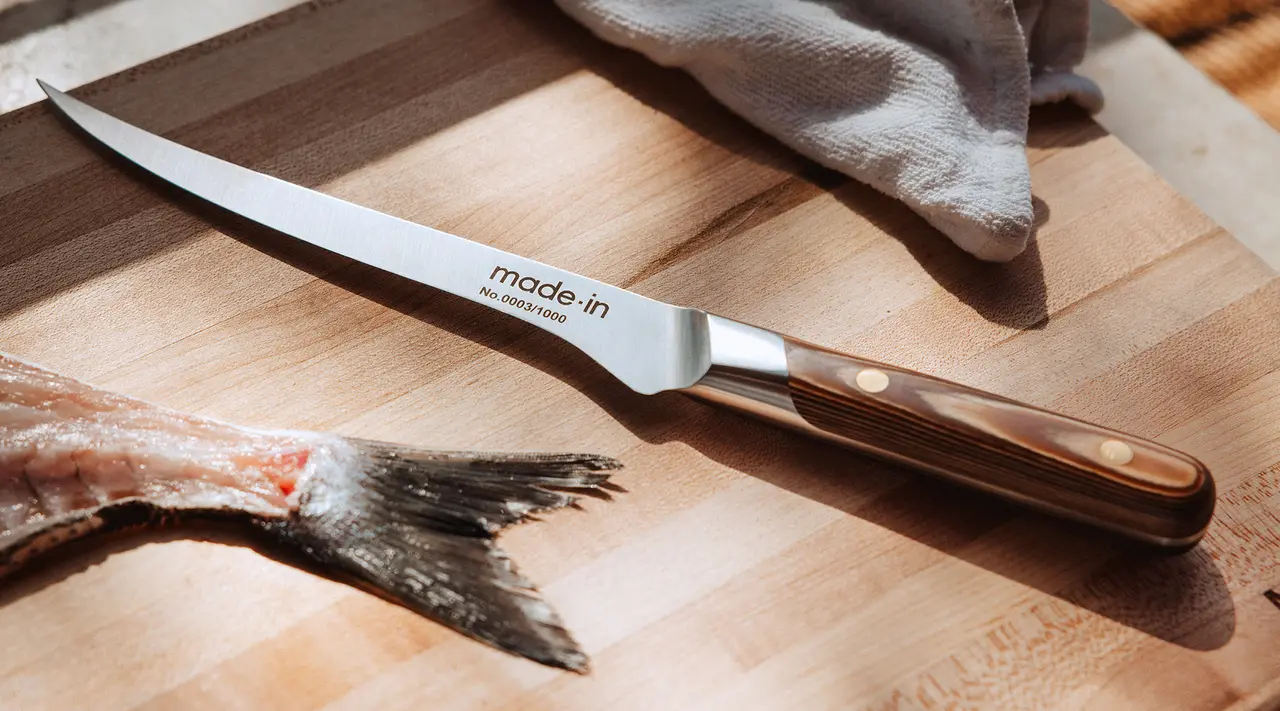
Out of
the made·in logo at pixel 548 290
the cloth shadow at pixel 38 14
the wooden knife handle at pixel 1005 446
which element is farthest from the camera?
the cloth shadow at pixel 38 14

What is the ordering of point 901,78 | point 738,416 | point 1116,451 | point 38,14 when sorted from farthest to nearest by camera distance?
point 38,14, point 901,78, point 738,416, point 1116,451

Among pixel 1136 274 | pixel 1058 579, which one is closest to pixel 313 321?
pixel 1058 579

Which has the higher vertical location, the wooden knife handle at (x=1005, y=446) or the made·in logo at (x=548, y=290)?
the made·in logo at (x=548, y=290)

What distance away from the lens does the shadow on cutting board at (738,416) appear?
97cm

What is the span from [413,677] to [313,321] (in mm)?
425

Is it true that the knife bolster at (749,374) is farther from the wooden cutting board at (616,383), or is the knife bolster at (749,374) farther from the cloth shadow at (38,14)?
the cloth shadow at (38,14)

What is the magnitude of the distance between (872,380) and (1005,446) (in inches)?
5.1

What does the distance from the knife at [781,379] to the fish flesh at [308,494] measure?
0.14 m

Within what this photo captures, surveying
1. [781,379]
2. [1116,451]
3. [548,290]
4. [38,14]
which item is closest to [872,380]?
[781,379]

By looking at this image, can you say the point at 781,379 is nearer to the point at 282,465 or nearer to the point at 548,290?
the point at 548,290

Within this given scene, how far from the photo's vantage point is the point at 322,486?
0.98 meters

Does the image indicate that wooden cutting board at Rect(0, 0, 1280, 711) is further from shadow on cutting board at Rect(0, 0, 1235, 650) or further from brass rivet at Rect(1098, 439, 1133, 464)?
brass rivet at Rect(1098, 439, 1133, 464)

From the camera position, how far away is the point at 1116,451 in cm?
90

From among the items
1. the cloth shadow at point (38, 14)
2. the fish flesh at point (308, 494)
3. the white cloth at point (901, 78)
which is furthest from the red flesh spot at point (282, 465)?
the cloth shadow at point (38, 14)
